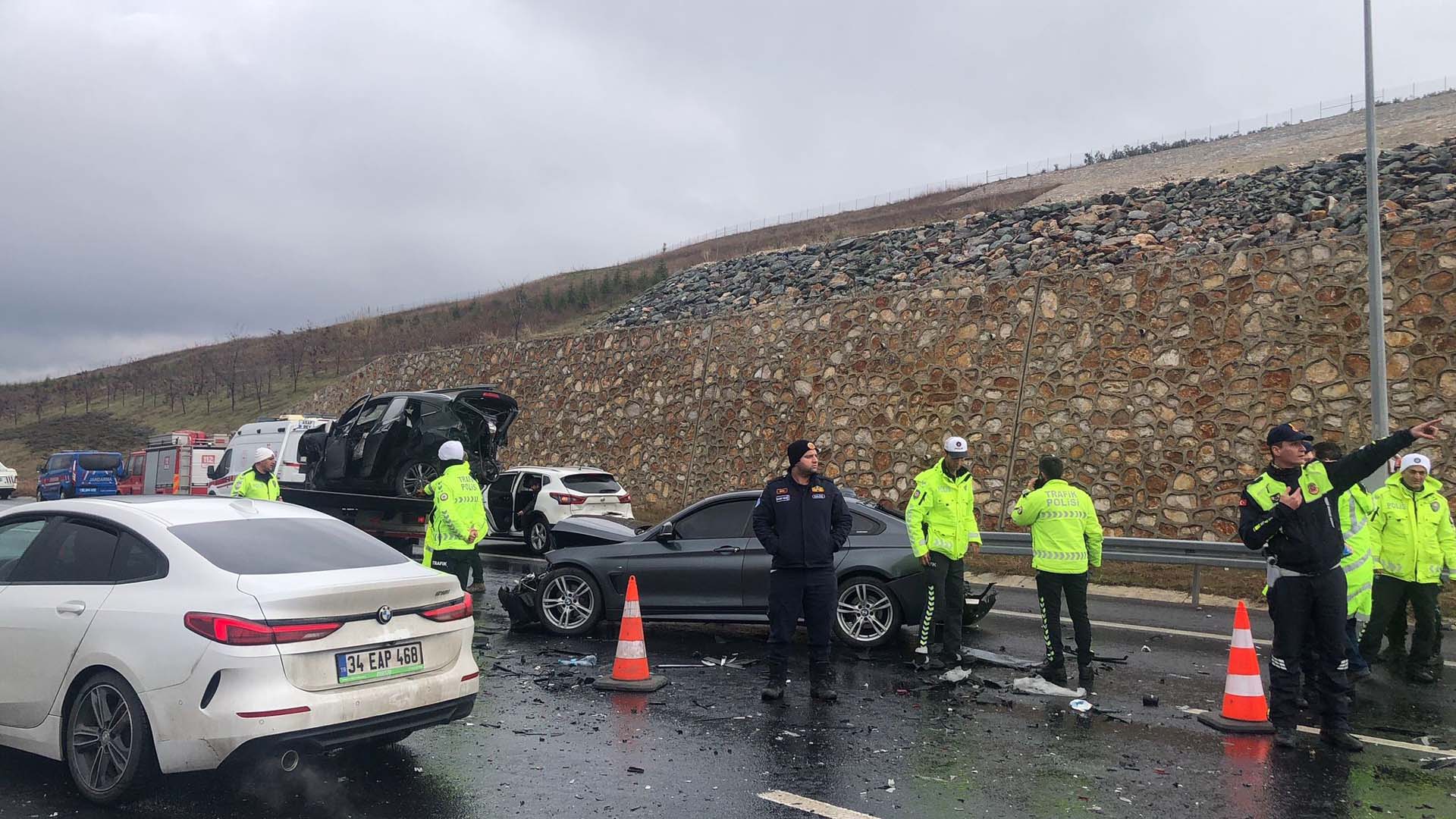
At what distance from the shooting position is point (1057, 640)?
782 centimetres

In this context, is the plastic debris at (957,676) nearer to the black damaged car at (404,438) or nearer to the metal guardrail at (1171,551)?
the metal guardrail at (1171,551)

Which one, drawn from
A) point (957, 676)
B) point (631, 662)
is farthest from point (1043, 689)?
point (631, 662)

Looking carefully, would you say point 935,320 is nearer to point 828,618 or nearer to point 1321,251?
point 1321,251

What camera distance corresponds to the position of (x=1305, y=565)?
5.96 m

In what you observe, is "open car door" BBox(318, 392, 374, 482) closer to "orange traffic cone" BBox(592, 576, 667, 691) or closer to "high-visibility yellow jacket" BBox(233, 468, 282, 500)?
"high-visibility yellow jacket" BBox(233, 468, 282, 500)

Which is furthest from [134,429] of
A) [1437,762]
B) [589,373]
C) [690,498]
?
[1437,762]

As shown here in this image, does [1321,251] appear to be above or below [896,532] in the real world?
above

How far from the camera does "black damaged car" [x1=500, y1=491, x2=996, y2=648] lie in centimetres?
902

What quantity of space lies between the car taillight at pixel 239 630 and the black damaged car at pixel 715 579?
15.6 ft

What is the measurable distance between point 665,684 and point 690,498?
51.5 feet

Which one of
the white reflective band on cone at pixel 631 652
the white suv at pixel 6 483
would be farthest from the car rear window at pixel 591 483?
the white suv at pixel 6 483

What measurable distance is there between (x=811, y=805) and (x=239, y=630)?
2.74 metres

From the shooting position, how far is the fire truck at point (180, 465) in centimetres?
2312

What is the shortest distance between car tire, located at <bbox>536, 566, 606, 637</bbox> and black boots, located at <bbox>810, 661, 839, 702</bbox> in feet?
9.15
